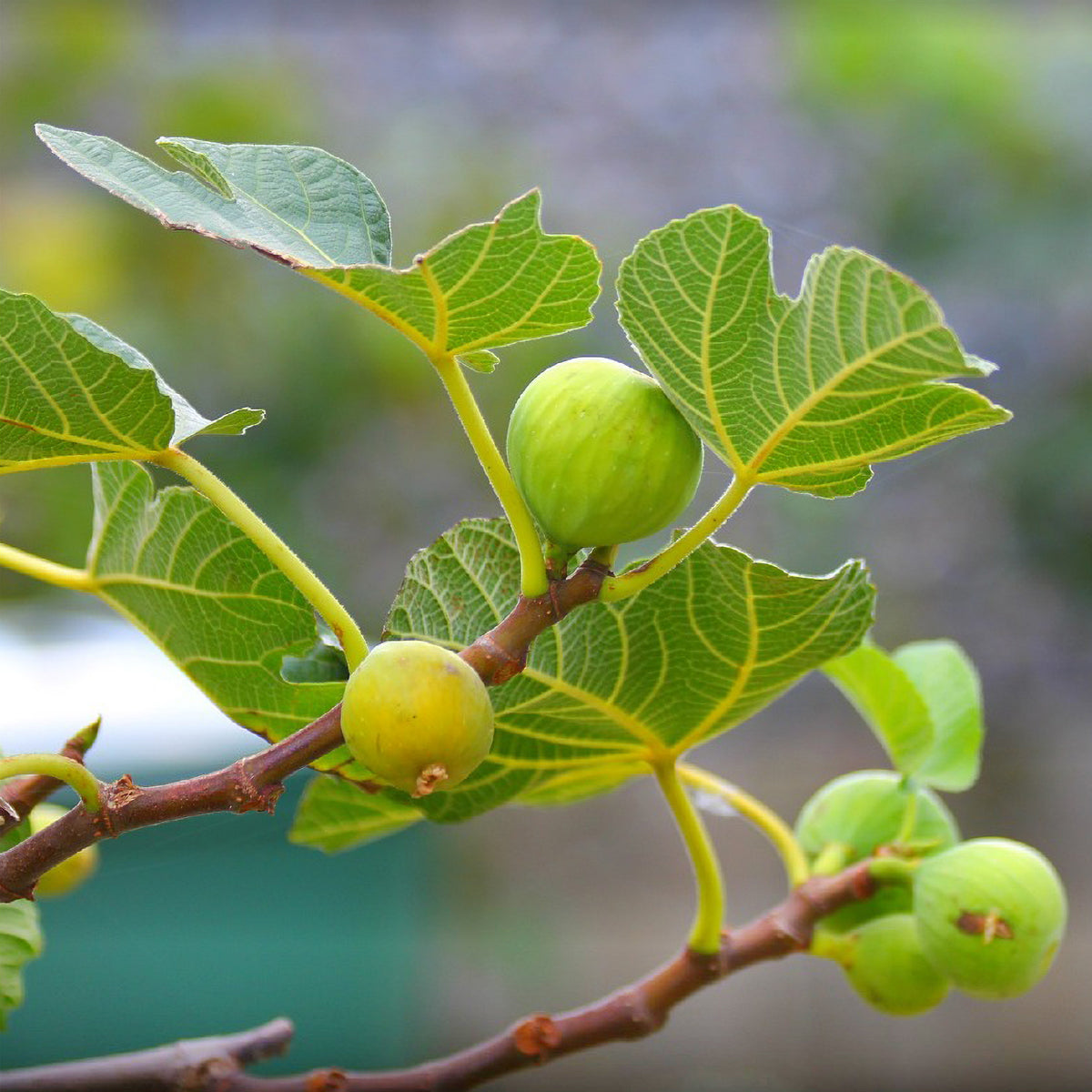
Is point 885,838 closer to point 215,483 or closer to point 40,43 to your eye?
point 215,483

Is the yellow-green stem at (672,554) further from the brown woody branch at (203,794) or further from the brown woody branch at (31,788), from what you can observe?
the brown woody branch at (31,788)

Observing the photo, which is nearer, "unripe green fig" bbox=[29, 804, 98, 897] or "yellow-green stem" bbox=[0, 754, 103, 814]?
"yellow-green stem" bbox=[0, 754, 103, 814]

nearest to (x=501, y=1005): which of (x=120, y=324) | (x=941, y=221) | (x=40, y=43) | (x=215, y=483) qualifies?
(x=120, y=324)

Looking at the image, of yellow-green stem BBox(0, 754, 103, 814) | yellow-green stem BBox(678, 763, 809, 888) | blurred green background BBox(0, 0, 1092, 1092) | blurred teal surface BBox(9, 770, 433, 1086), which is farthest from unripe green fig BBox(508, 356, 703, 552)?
blurred green background BBox(0, 0, 1092, 1092)

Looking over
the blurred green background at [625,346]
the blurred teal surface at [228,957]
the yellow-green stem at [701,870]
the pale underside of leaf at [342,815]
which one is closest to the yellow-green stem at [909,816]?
the yellow-green stem at [701,870]

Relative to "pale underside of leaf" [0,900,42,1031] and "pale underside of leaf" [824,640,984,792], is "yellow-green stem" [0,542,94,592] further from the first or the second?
"pale underside of leaf" [824,640,984,792]

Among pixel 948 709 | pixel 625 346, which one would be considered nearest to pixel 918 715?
pixel 948 709
